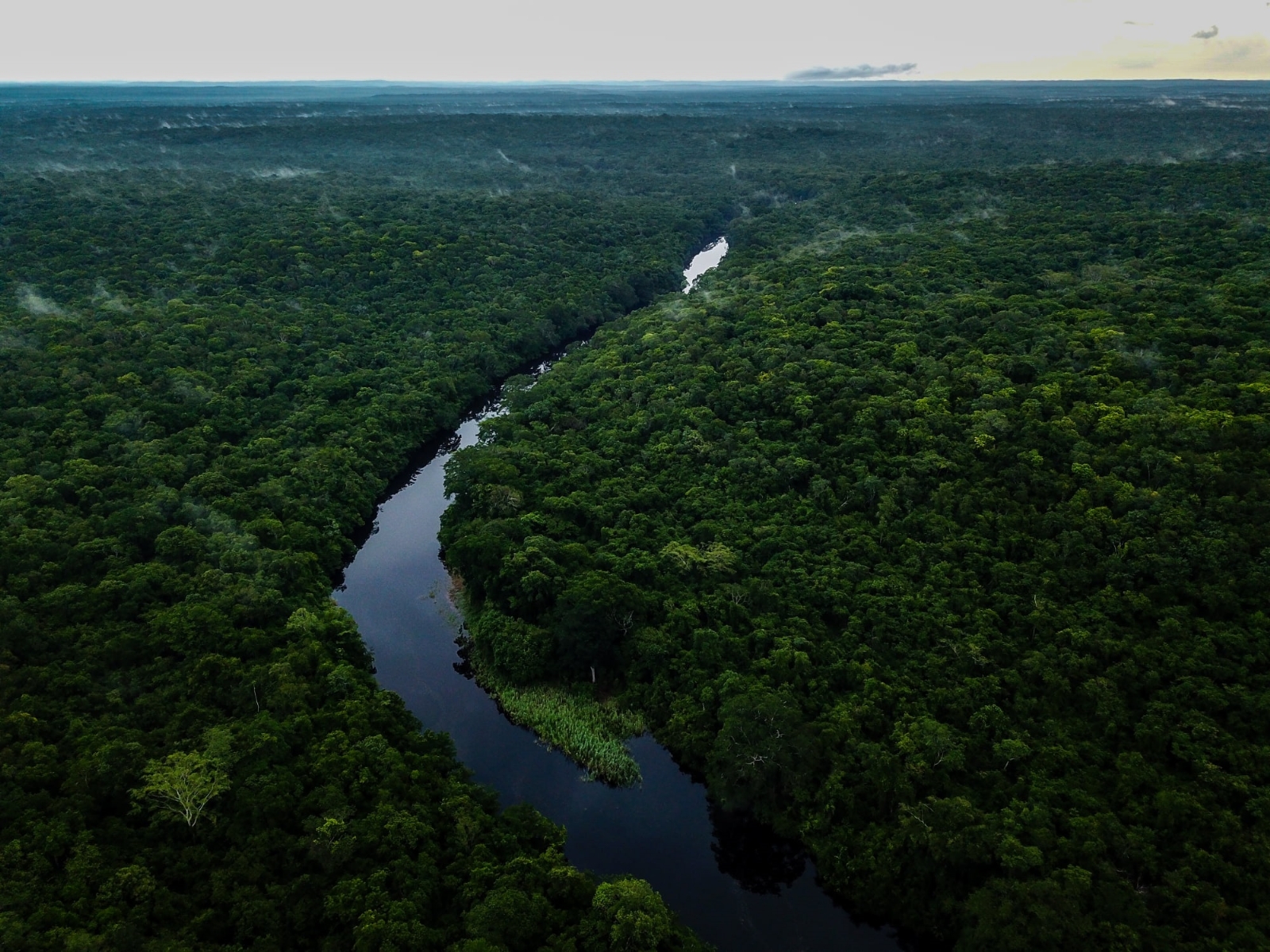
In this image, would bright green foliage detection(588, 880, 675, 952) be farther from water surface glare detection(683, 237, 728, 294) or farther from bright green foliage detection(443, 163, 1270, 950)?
water surface glare detection(683, 237, 728, 294)

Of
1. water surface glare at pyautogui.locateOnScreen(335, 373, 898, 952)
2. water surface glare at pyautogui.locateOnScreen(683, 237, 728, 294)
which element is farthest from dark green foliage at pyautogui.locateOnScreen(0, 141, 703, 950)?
water surface glare at pyautogui.locateOnScreen(683, 237, 728, 294)

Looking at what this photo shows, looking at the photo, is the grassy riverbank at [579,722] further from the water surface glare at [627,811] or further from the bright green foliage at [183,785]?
the bright green foliage at [183,785]

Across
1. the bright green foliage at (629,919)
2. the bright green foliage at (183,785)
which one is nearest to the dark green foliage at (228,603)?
the bright green foliage at (183,785)

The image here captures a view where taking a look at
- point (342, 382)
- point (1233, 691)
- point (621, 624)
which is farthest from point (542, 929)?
point (342, 382)

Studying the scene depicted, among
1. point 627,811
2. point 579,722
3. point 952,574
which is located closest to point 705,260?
point 952,574

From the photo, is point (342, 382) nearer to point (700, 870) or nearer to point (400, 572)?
point (400, 572)

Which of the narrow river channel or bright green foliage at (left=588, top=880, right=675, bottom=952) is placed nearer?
bright green foliage at (left=588, top=880, right=675, bottom=952)
